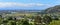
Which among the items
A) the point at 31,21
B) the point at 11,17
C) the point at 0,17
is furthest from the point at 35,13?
the point at 0,17

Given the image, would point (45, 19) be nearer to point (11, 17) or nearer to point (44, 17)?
point (44, 17)

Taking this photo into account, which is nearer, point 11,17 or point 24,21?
point 24,21

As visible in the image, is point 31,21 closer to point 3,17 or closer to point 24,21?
point 24,21

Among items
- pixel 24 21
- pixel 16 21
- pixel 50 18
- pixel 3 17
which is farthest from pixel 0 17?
pixel 50 18

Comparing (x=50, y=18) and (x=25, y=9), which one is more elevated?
(x=25, y=9)

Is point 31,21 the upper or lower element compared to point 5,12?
lower

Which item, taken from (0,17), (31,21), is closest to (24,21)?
(31,21)

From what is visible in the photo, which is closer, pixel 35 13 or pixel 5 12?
pixel 5 12

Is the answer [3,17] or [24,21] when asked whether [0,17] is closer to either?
[3,17]
